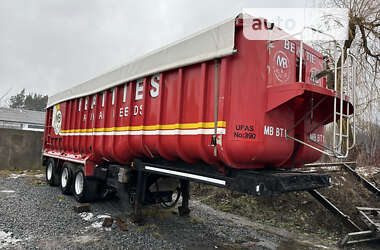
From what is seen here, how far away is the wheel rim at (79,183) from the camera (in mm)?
7268

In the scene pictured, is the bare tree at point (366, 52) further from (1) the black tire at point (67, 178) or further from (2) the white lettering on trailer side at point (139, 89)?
(1) the black tire at point (67, 178)

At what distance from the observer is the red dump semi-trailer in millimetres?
3432

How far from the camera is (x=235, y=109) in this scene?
342 centimetres

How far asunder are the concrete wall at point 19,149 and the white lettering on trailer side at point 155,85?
1190 centimetres

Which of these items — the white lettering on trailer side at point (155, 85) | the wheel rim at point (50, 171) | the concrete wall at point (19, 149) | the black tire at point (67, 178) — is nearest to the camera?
the white lettering on trailer side at point (155, 85)

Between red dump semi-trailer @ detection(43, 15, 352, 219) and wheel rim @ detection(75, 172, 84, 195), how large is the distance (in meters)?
1.83

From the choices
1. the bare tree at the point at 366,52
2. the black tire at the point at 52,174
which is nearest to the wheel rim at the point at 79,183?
the black tire at the point at 52,174

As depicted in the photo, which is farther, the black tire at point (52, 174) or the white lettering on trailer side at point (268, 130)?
the black tire at point (52, 174)

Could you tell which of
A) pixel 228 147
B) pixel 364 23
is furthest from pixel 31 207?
pixel 364 23

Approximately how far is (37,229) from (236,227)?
3840mm

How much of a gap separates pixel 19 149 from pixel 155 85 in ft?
39.7

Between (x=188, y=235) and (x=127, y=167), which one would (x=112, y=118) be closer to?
(x=127, y=167)

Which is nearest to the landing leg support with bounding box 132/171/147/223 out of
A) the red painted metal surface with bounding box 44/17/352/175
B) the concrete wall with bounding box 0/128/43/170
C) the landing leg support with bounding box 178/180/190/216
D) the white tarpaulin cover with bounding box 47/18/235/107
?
the red painted metal surface with bounding box 44/17/352/175

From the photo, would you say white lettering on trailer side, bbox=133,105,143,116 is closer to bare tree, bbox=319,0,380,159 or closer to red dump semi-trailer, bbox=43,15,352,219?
red dump semi-trailer, bbox=43,15,352,219
